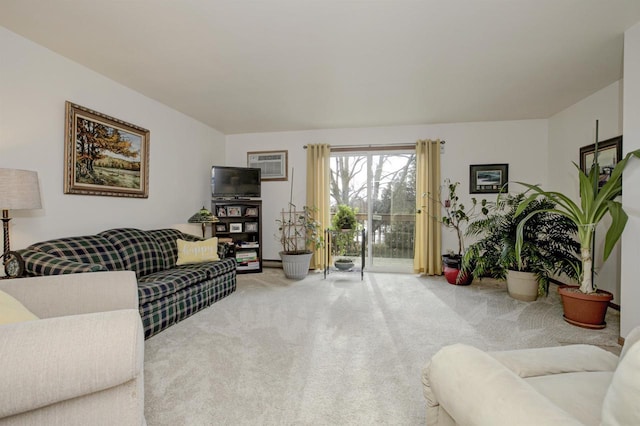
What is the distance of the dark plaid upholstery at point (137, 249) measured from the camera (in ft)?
9.64

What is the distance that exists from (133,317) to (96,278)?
2.78 ft

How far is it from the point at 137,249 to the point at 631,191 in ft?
14.3

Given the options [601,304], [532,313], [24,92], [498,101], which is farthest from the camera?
[498,101]

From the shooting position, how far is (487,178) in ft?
15.2

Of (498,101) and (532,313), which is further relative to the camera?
(498,101)

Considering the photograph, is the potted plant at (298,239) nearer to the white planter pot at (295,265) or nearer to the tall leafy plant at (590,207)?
the white planter pot at (295,265)

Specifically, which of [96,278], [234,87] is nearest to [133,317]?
[96,278]

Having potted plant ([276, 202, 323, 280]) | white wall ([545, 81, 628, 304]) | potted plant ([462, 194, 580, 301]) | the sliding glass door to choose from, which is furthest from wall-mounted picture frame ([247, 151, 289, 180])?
white wall ([545, 81, 628, 304])

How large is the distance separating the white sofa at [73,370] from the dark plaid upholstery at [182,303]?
4.74ft

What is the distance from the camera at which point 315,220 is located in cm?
488

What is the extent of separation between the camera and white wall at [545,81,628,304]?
3.19 metres

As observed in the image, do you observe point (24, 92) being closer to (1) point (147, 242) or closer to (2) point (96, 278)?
(1) point (147, 242)

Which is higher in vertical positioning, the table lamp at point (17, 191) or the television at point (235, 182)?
the television at point (235, 182)

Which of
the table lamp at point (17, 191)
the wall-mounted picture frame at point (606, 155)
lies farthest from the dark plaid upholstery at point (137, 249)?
the wall-mounted picture frame at point (606, 155)
